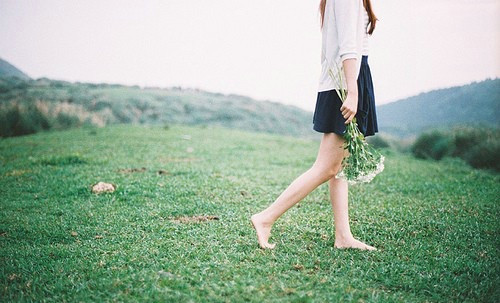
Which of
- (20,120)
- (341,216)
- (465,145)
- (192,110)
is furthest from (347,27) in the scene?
(192,110)

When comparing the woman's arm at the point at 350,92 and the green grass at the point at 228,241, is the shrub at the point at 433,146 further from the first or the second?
the woman's arm at the point at 350,92

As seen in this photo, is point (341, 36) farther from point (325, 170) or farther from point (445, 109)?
point (445, 109)

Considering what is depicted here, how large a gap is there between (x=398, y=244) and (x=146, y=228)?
2.50m

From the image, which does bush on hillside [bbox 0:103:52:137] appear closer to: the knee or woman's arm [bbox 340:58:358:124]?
the knee

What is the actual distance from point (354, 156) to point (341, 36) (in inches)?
38.2

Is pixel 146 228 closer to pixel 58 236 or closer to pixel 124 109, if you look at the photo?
pixel 58 236

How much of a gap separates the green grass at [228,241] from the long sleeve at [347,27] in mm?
1662

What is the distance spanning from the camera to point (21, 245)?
361 cm

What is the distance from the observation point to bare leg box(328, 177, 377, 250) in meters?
3.44

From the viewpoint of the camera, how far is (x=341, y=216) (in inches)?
137

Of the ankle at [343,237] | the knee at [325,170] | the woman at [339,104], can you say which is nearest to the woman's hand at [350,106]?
the woman at [339,104]

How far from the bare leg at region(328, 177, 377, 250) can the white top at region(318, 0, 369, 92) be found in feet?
2.84

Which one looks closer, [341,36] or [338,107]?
[341,36]

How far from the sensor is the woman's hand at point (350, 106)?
3.02 m
